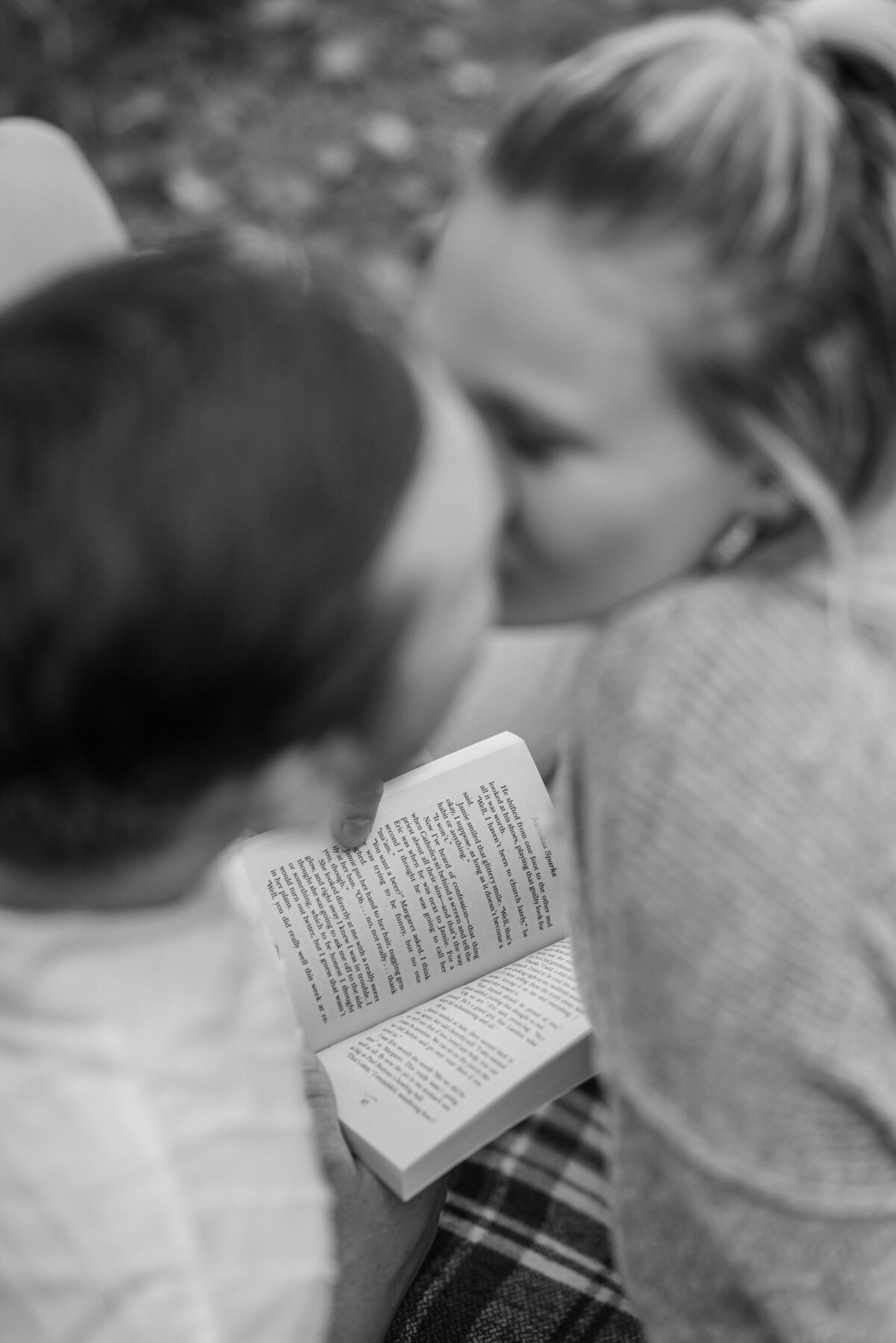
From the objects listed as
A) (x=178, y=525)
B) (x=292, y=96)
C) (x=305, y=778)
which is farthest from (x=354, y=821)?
(x=292, y=96)

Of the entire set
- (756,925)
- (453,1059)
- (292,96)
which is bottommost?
(453,1059)

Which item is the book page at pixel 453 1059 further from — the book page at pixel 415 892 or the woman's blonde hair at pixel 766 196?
the woman's blonde hair at pixel 766 196

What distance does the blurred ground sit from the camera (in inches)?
74.0

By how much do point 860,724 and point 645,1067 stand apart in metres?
0.20

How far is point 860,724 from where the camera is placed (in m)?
0.55

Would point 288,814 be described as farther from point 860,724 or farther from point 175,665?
point 860,724

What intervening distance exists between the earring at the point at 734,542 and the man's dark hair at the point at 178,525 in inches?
8.3

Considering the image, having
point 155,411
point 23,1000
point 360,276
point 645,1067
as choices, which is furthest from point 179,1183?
point 360,276

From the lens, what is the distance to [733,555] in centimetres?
67

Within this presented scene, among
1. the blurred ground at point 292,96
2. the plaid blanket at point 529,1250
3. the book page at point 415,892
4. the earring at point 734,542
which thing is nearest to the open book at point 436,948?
the book page at point 415,892

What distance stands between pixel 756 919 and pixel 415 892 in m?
0.41

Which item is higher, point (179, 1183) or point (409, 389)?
point (409, 389)

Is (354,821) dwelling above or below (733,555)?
below

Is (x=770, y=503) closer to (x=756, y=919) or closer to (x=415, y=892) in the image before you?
(x=756, y=919)
